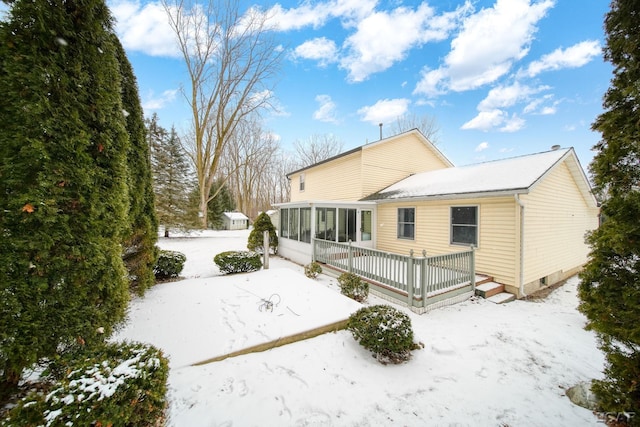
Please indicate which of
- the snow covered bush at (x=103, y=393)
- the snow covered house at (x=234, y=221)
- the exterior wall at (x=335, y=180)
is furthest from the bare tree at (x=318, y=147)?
the snow covered bush at (x=103, y=393)

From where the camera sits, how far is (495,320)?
5289 millimetres

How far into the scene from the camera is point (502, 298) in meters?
6.43

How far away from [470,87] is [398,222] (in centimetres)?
1311

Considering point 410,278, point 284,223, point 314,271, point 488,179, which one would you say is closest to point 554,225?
point 488,179

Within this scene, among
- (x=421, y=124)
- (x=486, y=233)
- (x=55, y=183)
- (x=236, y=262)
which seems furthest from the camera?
(x=421, y=124)

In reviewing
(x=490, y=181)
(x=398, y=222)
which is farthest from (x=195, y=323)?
(x=490, y=181)

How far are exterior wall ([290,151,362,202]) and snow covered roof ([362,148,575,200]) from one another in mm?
1976

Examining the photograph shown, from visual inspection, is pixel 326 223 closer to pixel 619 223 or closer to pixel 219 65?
pixel 619 223

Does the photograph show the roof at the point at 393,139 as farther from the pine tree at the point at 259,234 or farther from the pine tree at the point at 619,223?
the pine tree at the point at 619,223

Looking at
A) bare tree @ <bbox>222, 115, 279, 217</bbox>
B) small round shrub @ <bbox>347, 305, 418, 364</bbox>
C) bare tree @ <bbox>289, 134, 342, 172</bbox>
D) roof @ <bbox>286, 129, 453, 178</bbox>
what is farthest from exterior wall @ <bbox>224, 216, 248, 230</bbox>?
small round shrub @ <bbox>347, 305, 418, 364</bbox>

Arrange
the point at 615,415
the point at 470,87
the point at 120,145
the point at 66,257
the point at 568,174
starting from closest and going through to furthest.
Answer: the point at 66,257, the point at 615,415, the point at 120,145, the point at 568,174, the point at 470,87

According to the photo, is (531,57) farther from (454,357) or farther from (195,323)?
(195,323)

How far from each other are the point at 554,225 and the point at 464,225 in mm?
3371

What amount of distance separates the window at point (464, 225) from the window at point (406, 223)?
1.61 metres
